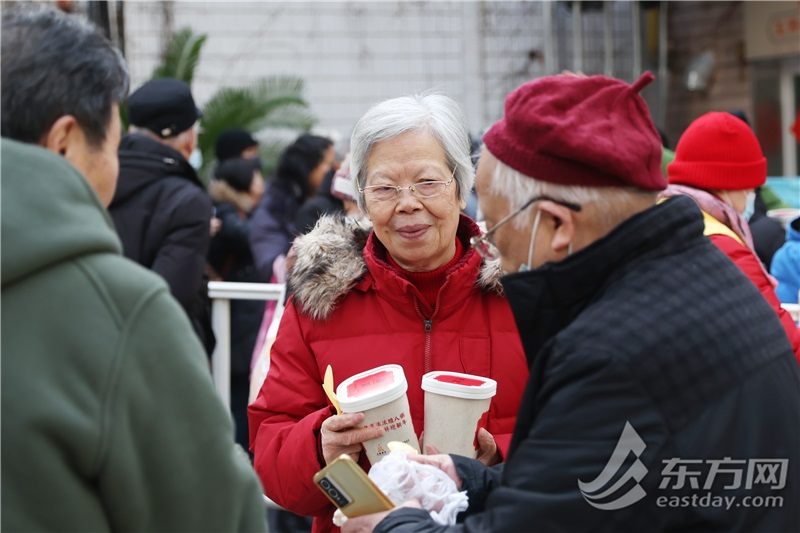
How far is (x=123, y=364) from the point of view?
1.51 m

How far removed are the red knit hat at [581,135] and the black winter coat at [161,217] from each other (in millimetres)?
2712

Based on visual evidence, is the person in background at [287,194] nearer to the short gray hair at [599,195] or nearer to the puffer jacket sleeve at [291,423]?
the puffer jacket sleeve at [291,423]

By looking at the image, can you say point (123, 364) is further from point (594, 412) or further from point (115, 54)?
point (594, 412)

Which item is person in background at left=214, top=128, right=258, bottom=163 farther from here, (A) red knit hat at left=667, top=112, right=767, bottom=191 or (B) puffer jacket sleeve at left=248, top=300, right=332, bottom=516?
(B) puffer jacket sleeve at left=248, top=300, right=332, bottom=516

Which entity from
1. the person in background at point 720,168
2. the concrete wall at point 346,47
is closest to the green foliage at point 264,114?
the concrete wall at point 346,47

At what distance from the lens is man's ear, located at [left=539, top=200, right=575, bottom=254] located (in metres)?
1.97

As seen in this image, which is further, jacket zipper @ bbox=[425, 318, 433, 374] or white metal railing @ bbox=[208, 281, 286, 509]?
white metal railing @ bbox=[208, 281, 286, 509]

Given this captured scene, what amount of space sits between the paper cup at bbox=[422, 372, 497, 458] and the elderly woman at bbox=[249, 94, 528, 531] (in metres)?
0.09

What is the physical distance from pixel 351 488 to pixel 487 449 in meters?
0.58

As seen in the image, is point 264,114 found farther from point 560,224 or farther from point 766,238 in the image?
point 560,224

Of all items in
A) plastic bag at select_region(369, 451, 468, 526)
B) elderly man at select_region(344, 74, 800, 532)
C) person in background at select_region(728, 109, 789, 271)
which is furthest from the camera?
person in background at select_region(728, 109, 789, 271)

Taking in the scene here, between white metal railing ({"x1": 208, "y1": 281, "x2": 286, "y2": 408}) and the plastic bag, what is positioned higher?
the plastic bag

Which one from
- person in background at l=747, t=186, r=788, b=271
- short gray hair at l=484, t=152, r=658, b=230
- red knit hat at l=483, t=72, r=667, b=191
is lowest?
person in background at l=747, t=186, r=788, b=271

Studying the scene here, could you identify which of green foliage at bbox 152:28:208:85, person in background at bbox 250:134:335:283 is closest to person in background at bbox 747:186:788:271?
person in background at bbox 250:134:335:283
